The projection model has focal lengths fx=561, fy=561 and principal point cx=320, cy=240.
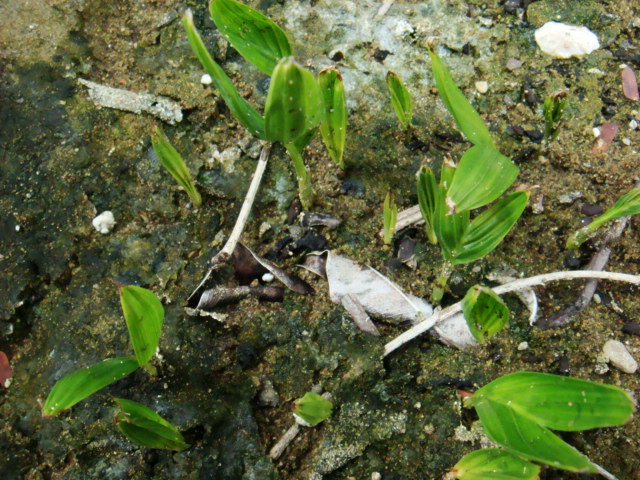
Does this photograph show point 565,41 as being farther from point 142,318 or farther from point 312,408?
point 142,318

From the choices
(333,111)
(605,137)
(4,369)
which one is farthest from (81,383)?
(605,137)

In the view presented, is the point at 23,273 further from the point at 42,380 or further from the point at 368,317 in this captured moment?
the point at 368,317

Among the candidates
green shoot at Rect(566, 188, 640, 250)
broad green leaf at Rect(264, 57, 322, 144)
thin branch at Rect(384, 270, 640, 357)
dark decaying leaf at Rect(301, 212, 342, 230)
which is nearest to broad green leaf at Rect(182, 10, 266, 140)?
broad green leaf at Rect(264, 57, 322, 144)

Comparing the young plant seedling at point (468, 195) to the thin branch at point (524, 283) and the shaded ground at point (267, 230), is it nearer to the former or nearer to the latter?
the thin branch at point (524, 283)

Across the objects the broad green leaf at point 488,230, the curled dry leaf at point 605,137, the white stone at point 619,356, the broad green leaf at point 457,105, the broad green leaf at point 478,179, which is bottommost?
the white stone at point 619,356

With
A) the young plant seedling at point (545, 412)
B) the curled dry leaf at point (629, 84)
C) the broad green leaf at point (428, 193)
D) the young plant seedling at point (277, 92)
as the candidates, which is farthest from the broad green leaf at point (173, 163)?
the curled dry leaf at point (629, 84)

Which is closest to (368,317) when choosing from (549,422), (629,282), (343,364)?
(343,364)

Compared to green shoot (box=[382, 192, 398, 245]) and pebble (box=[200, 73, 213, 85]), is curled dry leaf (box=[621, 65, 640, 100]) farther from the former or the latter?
pebble (box=[200, 73, 213, 85])

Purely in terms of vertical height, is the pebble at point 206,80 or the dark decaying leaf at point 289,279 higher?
the pebble at point 206,80
